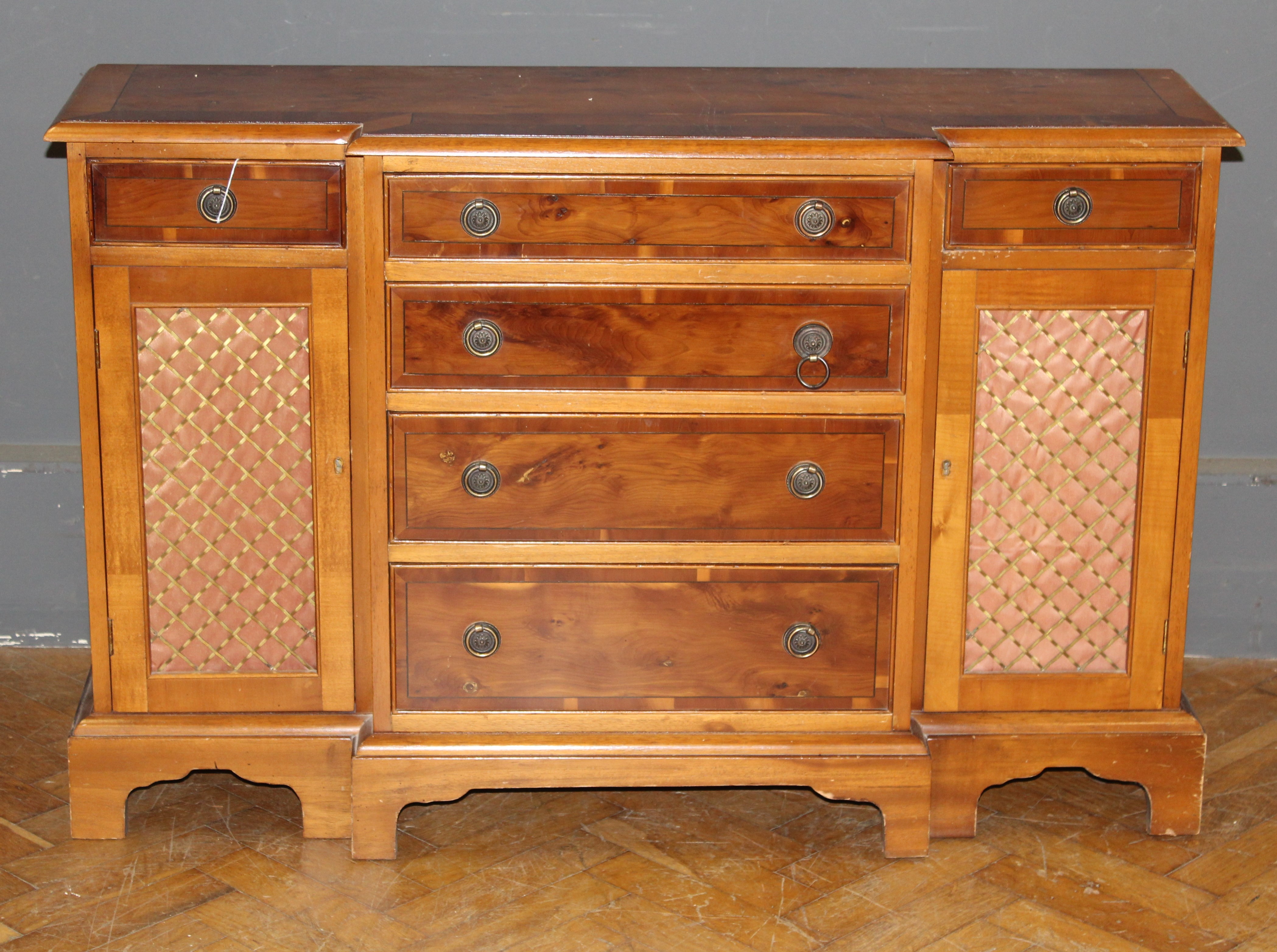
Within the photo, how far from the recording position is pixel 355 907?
7.72 ft

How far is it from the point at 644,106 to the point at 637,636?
855 millimetres

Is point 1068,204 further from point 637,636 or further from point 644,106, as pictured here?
point 637,636

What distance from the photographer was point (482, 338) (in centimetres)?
235

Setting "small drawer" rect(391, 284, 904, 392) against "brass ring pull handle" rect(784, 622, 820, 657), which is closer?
"small drawer" rect(391, 284, 904, 392)

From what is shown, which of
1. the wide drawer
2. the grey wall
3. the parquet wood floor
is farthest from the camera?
the grey wall

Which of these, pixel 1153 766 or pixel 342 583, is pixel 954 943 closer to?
pixel 1153 766

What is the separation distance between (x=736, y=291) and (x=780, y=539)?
0.40 metres

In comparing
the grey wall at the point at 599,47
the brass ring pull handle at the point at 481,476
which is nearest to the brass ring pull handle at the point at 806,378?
the brass ring pull handle at the point at 481,476

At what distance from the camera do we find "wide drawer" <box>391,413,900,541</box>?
2.40m

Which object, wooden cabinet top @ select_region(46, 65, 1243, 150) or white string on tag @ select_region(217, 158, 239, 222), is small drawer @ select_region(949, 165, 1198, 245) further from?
white string on tag @ select_region(217, 158, 239, 222)

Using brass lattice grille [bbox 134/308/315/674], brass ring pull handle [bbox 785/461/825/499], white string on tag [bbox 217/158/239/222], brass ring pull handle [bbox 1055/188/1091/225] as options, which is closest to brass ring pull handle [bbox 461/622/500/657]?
brass lattice grille [bbox 134/308/315/674]

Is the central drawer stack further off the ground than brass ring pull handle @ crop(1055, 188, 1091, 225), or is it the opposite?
brass ring pull handle @ crop(1055, 188, 1091, 225)

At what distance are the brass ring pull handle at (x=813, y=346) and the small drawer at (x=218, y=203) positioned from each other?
28.2 inches

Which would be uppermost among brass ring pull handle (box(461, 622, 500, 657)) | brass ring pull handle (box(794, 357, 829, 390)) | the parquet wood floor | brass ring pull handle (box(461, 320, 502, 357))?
brass ring pull handle (box(461, 320, 502, 357))
